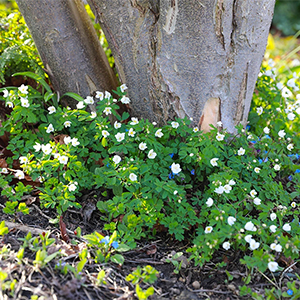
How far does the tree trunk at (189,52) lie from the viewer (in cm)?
232

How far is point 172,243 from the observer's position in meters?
2.26

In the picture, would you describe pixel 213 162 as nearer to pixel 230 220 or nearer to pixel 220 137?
pixel 220 137

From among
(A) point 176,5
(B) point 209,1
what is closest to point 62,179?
(A) point 176,5

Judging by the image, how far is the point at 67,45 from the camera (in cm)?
267

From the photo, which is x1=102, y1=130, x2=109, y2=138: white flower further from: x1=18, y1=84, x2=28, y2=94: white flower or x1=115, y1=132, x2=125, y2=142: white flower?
x1=18, y1=84, x2=28, y2=94: white flower

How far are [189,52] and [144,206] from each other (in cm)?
118

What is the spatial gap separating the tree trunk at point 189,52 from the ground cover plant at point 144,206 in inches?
7.8

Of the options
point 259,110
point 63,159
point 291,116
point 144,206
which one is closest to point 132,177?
point 144,206

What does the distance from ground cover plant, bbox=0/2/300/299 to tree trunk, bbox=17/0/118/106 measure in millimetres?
154

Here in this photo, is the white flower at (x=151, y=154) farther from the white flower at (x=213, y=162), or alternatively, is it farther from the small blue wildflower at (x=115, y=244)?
the small blue wildflower at (x=115, y=244)

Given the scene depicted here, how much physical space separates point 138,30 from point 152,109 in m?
0.62

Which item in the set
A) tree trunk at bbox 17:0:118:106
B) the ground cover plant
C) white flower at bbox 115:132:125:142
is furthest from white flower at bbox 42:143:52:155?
tree trunk at bbox 17:0:118:106

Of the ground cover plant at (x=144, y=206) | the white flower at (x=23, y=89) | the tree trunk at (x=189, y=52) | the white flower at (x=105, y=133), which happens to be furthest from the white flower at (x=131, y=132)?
the white flower at (x=23, y=89)

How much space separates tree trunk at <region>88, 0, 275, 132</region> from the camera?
2324mm
